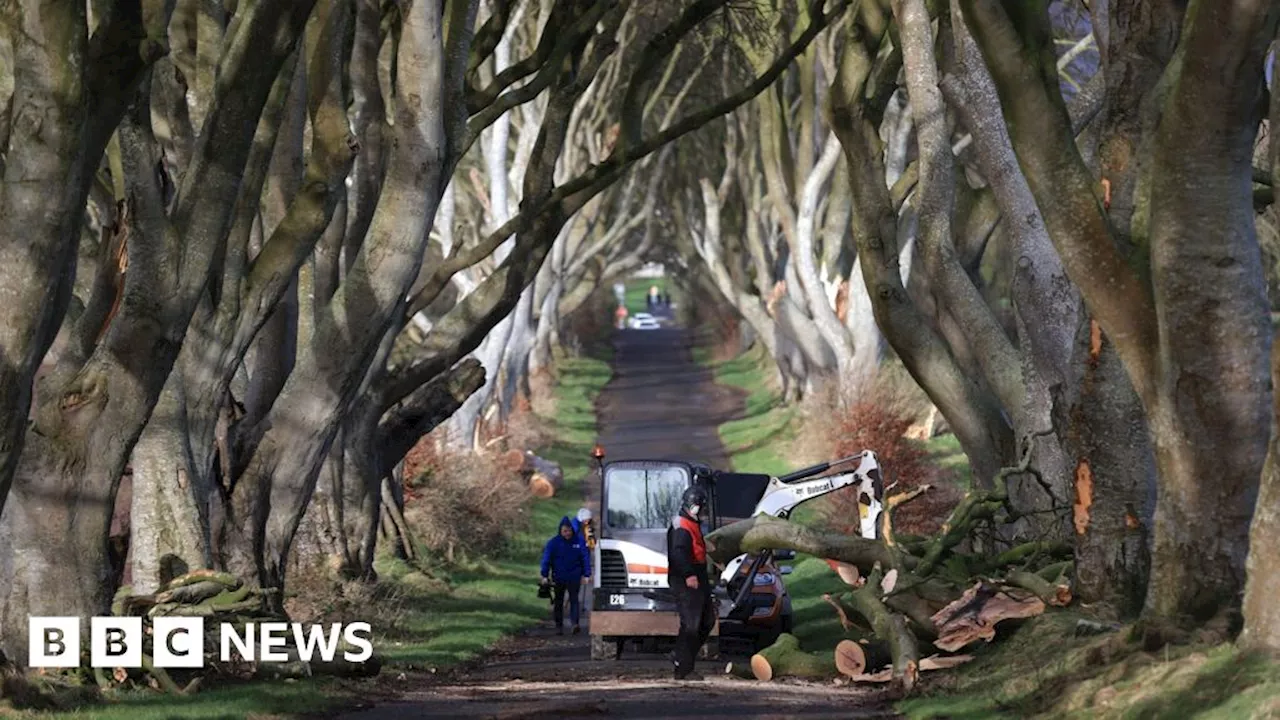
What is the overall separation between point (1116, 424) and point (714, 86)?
112 ft

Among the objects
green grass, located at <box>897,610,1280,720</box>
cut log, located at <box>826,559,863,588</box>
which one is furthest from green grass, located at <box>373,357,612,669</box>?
green grass, located at <box>897,610,1280,720</box>

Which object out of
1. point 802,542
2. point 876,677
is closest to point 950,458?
point 802,542

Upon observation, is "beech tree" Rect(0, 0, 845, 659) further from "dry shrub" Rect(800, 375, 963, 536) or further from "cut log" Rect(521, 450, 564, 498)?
"cut log" Rect(521, 450, 564, 498)

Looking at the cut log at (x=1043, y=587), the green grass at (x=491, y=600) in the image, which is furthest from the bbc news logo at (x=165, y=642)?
the cut log at (x=1043, y=587)

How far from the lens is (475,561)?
108ft

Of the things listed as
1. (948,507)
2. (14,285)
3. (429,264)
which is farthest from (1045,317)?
(429,264)

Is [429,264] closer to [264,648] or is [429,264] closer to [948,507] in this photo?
[948,507]

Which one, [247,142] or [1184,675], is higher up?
[247,142]

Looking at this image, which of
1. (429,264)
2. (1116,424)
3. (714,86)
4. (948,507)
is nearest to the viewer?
(1116,424)

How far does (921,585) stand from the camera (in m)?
17.9

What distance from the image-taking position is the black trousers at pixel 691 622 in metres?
19.2

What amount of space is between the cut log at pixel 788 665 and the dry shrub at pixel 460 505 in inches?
523

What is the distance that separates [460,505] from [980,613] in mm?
17257

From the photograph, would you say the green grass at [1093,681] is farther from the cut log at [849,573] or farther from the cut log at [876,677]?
the cut log at [849,573]
